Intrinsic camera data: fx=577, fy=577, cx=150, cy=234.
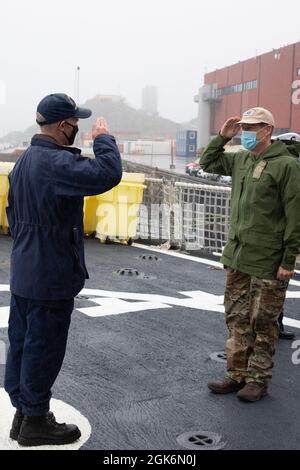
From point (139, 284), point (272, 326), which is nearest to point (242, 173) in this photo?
point (272, 326)

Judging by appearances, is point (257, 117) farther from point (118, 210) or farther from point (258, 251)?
point (118, 210)

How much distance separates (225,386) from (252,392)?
0.21 metres

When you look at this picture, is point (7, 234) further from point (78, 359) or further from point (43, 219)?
point (43, 219)

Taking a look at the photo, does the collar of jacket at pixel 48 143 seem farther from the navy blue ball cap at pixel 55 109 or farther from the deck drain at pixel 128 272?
the deck drain at pixel 128 272

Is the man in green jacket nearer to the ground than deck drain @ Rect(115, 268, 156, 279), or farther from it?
farther from it

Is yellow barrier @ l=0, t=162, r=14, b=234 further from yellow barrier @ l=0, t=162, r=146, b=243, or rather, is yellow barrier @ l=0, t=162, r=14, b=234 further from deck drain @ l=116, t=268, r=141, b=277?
deck drain @ l=116, t=268, r=141, b=277

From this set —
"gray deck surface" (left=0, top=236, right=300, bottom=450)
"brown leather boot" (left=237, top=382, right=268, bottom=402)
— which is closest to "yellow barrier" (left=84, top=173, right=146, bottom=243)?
"gray deck surface" (left=0, top=236, right=300, bottom=450)

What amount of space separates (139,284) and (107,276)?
0.59 meters

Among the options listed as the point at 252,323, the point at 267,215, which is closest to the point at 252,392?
the point at 252,323

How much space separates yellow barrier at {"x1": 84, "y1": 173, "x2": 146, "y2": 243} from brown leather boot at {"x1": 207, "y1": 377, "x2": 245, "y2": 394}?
6.00 meters

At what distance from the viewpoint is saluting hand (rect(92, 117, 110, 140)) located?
302 cm

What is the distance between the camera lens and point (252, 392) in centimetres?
382

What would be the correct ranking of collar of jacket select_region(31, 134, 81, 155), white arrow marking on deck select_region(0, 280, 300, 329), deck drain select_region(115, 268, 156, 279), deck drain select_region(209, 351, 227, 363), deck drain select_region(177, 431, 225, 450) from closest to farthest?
collar of jacket select_region(31, 134, 81, 155) < deck drain select_region(177, 431, 225, 450) < deck drain select_region(209, 351, 227, 363) < white arrow marking on deck select_region(0, 280, 300, 329) < deck drain select_region(115, 268, 156, 279)

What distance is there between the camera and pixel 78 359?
175 inches
